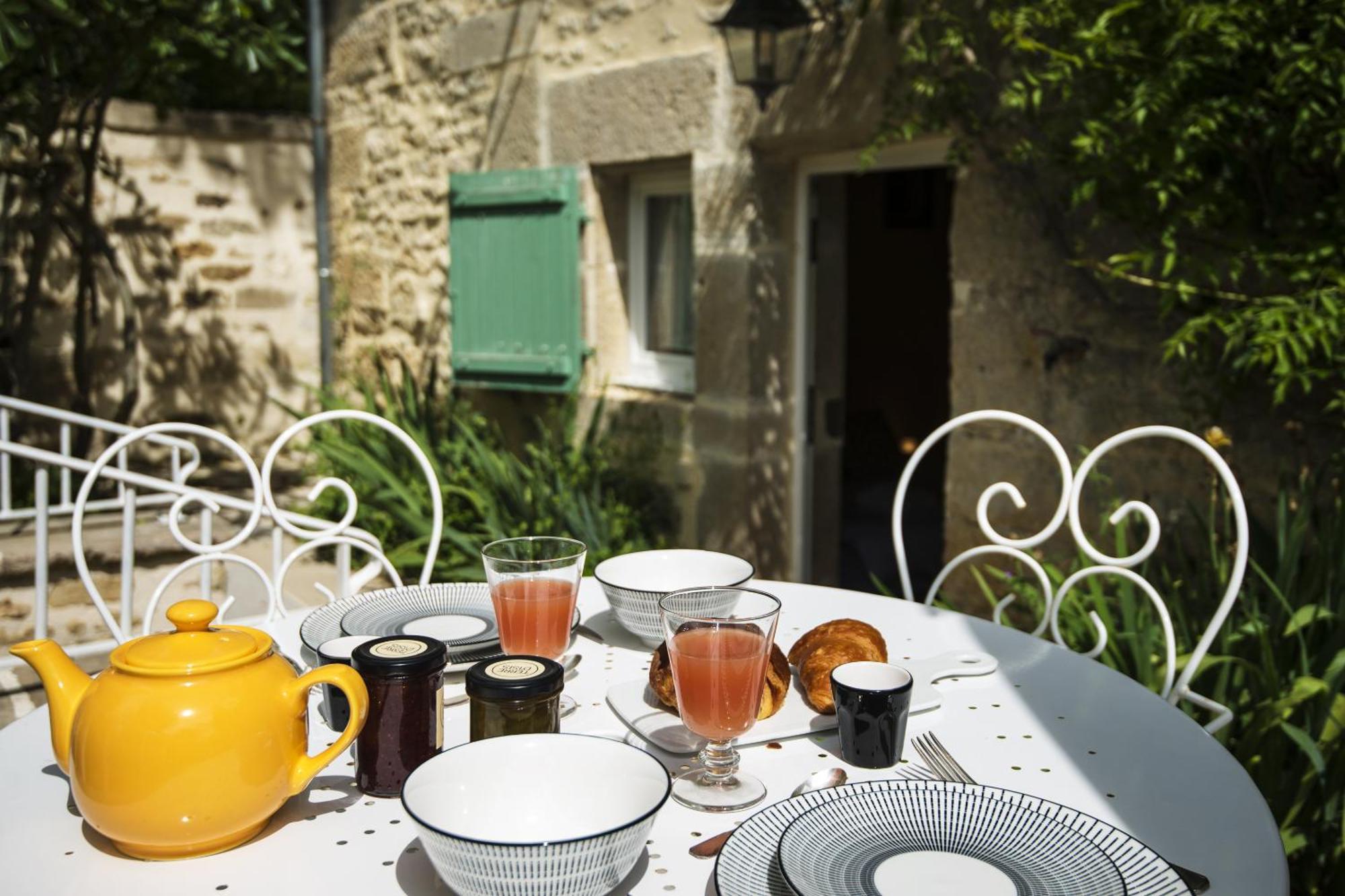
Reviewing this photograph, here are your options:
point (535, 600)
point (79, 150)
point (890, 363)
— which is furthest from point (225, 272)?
point (535, 600)

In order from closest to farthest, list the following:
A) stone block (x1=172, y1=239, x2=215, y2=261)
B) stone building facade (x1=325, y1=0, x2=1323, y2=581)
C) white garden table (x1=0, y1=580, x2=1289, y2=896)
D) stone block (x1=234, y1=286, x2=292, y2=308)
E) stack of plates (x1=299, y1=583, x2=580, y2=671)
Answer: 1. white garden table (x1=0, y1=580, x2=1289, y2=896)
2. stack of plates (x1=299, y1=583, x2=580, y2=671)
3. stone building facade (x1=325, y1=0, x2=1323, y2=581)
4. stone block (x1=172, y1=239, x2=215, y2=261)
5. stone block (x1=234, y1=286, x2=292, y2=308)

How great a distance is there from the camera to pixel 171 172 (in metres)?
5.71

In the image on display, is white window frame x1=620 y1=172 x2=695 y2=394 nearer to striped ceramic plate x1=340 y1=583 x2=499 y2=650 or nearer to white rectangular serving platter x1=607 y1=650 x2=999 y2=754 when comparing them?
striped ceramic plate x1=340 y1=583 x2=499 y2=650

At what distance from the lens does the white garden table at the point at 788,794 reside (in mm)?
1007

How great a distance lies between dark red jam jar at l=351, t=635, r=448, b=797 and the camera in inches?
44.4

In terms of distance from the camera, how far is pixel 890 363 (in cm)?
612

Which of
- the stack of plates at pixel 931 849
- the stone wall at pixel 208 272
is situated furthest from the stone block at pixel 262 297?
the stack of plates at pixel 931 849

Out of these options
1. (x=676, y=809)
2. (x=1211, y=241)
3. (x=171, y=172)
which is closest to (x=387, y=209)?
(x=171, y=172)

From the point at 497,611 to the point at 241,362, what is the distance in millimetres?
5090

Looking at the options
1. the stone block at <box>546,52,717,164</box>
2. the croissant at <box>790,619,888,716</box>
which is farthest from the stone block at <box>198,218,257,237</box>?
the croissant at <box>790,619,888,716</box>

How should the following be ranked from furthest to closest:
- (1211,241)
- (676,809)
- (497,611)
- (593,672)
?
(1211,241), (593,672), (497,611), (676,809)

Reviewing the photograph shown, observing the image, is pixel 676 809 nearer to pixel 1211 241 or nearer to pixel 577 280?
pixel 1211 241

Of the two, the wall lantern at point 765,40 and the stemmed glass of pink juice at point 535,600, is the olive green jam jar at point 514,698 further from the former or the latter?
the wall lantern at point 765,40

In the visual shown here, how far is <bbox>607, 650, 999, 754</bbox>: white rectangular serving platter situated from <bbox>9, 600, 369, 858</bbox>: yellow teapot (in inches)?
13.9
